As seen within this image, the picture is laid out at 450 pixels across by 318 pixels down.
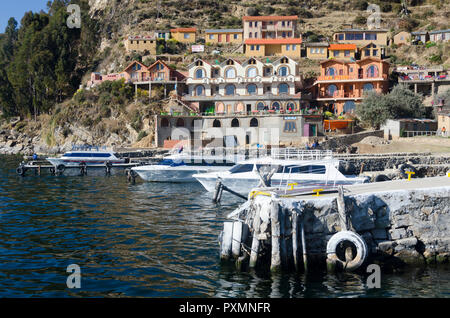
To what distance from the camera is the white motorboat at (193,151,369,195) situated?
27087mm

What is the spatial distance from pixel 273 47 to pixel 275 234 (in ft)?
229

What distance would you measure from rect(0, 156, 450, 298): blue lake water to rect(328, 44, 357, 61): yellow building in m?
55.5

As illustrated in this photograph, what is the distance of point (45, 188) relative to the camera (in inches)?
1407

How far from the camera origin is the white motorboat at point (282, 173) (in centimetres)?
2709

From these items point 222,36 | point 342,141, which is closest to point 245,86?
point 342,141

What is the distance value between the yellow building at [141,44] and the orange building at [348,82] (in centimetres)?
3486

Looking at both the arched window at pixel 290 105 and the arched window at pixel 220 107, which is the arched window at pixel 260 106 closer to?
the arched window at pixel 290 105

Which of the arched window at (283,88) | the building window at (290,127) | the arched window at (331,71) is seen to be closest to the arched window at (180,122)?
the building window at (290,127)

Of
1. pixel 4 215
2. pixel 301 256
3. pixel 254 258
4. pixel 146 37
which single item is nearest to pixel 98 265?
pixel 254 258

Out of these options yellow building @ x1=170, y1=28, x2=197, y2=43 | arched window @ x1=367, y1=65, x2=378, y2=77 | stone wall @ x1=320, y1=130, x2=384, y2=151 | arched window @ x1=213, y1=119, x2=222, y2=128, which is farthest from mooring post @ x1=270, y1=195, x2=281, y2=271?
yellow building @ x1=170, y1=28, x2=197, y2=43

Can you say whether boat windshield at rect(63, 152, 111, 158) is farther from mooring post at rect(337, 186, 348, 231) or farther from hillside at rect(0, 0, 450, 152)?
mooring post at rect(337, 186, 348, 231)

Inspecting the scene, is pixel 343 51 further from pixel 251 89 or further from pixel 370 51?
pixel 251 89
